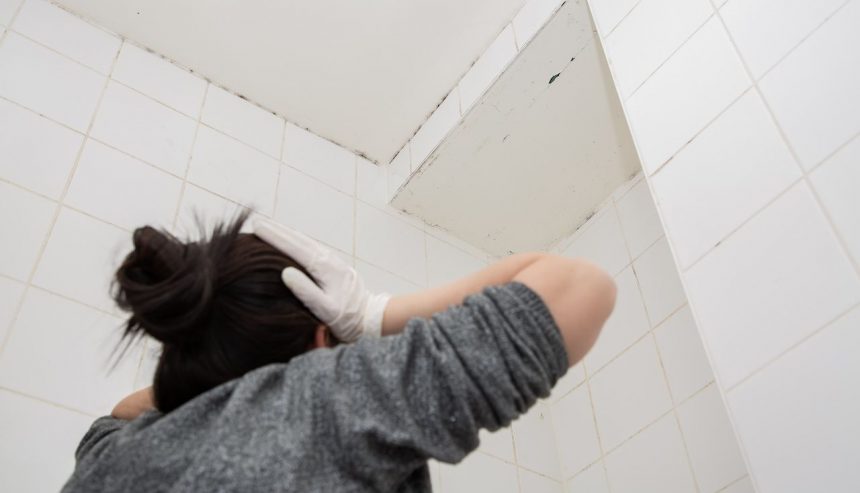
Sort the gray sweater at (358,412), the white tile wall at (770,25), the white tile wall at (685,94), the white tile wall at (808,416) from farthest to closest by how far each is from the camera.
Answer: the white tile wall at (685,94) < the white tile wall at (770,25) < the white tile wall at (808,416) < the gray sweater at (358,412)

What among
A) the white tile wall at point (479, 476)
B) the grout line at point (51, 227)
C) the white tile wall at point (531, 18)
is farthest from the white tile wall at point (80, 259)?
the white tile wall at point (531, 18)

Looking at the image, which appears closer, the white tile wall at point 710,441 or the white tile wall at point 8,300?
the white tile wall at point 8,300

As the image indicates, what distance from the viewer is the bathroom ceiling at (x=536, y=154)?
176cm

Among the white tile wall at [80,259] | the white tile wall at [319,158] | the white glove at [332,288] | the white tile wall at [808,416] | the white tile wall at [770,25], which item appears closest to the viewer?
the white glove at [332,288]

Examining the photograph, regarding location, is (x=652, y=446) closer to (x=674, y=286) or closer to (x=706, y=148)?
(x=674, y=286)

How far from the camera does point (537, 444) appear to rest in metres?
1.79

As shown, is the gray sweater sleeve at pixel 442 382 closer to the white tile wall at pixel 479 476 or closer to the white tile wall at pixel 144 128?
the white tile wall at pixel 479 476

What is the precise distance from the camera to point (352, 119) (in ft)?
6.53

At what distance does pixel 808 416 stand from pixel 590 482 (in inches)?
34.0

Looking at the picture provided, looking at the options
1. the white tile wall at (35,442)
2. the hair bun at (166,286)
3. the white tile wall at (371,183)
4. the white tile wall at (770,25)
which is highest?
the white tile wall at (770,25)

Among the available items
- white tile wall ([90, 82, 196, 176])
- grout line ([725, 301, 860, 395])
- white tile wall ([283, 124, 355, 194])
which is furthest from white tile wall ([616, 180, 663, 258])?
Result: white tile wall ([90, 82, 196, 176])

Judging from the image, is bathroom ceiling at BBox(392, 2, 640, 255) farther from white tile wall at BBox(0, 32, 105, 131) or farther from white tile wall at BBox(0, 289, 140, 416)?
white tile wall at BBox(0, 289, 140, 416)

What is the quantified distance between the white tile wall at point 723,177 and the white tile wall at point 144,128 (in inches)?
40.2

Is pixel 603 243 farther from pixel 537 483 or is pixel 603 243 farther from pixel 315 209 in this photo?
pixel 315 209
